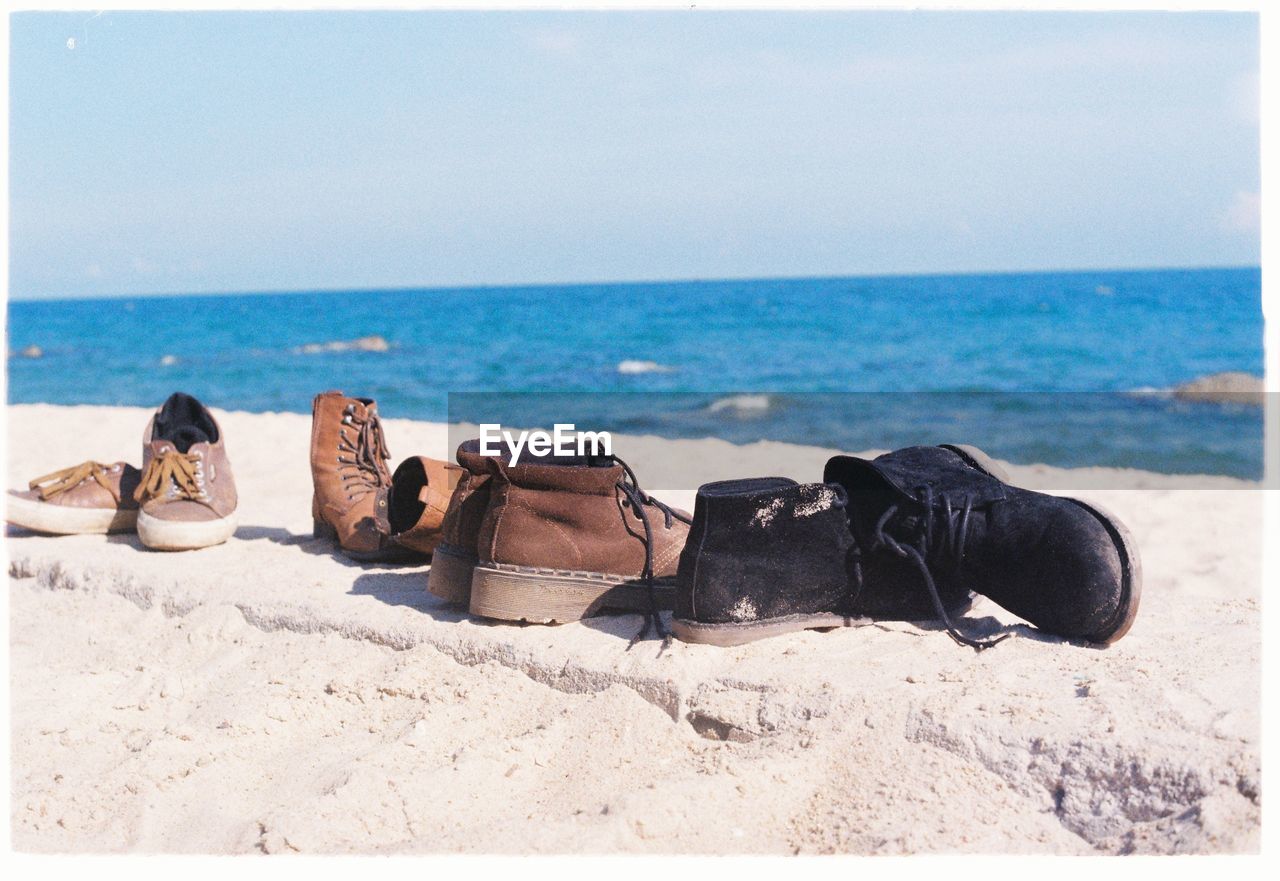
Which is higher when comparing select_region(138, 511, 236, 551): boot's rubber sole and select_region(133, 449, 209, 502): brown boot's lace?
select_region(133, 449, 209, 502): brown boot's lace

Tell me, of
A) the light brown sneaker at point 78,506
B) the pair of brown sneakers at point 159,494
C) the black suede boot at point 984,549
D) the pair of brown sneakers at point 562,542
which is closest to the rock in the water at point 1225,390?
the black suede boot at point 984,549

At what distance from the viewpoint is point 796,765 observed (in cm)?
236

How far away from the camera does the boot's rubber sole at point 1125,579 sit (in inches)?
103

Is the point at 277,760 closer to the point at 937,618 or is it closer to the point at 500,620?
the point at 500,620

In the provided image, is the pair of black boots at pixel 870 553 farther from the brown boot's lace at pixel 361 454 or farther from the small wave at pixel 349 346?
the small wave at pixel 349 346

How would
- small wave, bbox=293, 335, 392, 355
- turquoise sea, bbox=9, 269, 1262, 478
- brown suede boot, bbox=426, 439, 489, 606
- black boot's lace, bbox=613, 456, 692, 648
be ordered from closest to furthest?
black boot's lace, bbox=613, 456, 692, 648
brown suede boot, bbox=426, 439, 489, 606
turquoise sea, bbox=9, 269, 1262, 478
small wave, bbox=293, 335, 392, 355

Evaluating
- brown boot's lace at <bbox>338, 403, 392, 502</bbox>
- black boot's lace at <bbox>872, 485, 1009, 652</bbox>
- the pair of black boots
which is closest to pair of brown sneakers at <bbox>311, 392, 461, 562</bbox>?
brown boot's lace at <bbox>338, 403, 392, 502</bbox>

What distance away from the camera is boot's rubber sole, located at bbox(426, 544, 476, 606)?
319 cm

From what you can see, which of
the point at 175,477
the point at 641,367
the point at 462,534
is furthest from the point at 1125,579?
the point at 641,367

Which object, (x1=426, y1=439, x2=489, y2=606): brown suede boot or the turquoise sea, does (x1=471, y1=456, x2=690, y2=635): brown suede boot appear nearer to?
(x1=426, y1=439, x2=489, y2=606): brown suede boot

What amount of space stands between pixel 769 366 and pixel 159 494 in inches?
759

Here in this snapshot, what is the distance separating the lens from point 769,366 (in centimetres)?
2283

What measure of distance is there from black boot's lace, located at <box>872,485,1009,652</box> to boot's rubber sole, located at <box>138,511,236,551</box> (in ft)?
8.12

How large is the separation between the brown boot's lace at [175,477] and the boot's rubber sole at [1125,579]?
3.07 m
